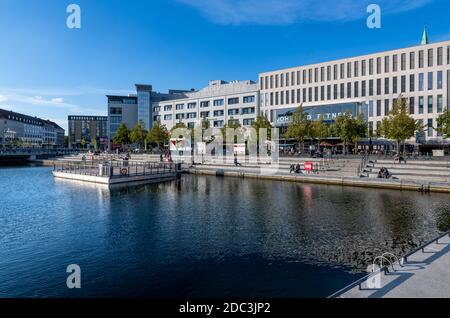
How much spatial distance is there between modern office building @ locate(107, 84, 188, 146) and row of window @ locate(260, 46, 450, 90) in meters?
47.4

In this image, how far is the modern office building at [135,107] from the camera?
12256 cm

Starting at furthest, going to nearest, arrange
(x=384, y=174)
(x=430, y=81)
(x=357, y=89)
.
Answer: (x=357, y=89)
(x=430, y=81)
(x=384, y=174)

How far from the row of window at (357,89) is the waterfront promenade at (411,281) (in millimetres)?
67341

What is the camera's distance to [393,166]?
44.3 m

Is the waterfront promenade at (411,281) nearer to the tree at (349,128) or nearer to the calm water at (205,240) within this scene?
the calm water at (205,240)

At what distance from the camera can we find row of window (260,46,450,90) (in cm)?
6762

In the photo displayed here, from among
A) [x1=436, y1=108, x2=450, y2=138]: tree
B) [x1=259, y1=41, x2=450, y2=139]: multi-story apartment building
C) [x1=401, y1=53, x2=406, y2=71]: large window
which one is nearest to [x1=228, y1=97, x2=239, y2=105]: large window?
[x1=259, y1=41, x2=450, y2=139]: multi-story apartment building

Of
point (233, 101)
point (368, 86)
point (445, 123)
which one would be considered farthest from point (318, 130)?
point (233, 101)

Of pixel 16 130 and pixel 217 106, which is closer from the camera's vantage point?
pixel 217 106

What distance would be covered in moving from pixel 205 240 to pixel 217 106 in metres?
88.4

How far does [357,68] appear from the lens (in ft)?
255

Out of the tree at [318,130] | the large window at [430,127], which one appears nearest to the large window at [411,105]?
the large window at [430,127]

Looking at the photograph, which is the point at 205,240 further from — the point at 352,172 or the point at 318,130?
the point at 318,130

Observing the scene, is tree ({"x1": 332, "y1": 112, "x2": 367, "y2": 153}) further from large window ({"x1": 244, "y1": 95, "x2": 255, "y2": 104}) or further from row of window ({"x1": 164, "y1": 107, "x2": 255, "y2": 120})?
large window ({"x1": 244, "y1": 95, "x2": 255, "y2": 104})
